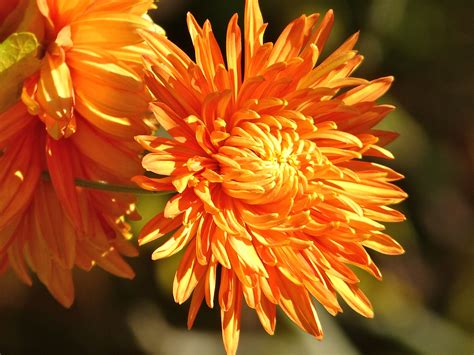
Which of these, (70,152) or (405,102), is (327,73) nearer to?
(70,152)

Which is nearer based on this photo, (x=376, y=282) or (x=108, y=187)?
(x=108, y=187)

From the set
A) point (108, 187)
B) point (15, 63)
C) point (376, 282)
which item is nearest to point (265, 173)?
point (108, 187)

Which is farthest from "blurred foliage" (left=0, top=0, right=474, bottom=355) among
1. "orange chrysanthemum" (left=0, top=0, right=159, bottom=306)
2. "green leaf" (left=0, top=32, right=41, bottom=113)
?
"green leaf" (left=0, top=32, right=41, bottom=113)

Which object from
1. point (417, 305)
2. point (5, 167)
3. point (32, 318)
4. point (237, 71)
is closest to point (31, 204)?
point (5, 167)

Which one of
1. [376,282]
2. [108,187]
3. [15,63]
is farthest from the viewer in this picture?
[376,282]

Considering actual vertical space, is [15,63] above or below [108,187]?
above

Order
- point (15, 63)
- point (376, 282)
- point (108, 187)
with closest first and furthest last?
point (15, 63), point (108, 187), point (376, 282)

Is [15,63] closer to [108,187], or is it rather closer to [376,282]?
[108,187]
